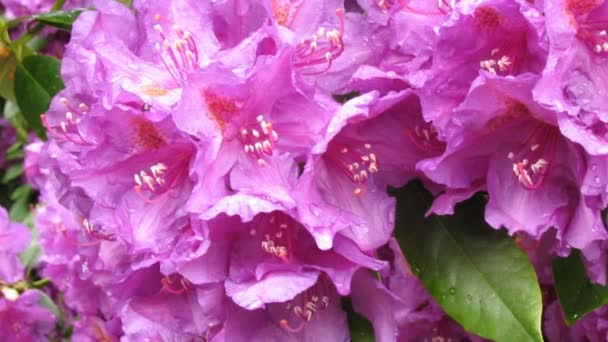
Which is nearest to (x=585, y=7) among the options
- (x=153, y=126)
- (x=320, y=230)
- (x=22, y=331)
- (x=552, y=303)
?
(x=320, y=230)

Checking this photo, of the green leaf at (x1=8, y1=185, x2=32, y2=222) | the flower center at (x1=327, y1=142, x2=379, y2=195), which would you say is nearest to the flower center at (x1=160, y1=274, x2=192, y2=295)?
the flower center at (x1=327, y1=142, x2=379, y2=195)

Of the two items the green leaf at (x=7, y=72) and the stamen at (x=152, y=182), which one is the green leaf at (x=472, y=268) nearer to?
the stamen at (x=152, y=182)

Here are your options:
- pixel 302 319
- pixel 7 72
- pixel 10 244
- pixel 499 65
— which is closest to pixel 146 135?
pixel 302 319

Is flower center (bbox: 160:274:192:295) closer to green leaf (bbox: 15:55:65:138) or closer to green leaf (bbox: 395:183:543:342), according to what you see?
Answer: green leaf (bbox: 395:183:543:342)

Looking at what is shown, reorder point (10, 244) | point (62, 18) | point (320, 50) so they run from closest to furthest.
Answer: point (320, 50)
point (62, 18)
point (10, 244)

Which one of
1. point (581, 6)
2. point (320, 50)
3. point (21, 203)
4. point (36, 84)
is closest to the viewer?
point (581, 6)

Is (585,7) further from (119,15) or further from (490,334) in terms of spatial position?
(119,15)

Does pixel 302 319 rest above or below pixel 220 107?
below

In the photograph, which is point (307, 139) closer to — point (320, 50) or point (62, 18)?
point (320, 50)
